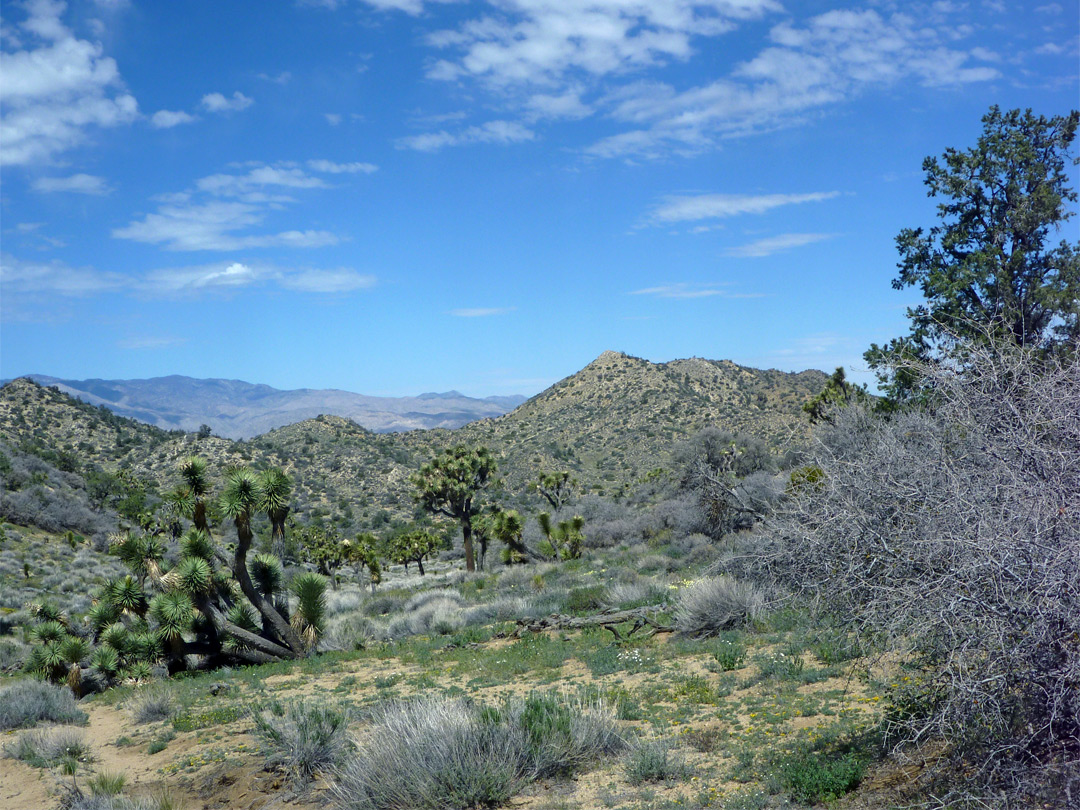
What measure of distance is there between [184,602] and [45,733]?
14.5 feet

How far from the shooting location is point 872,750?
6.53m

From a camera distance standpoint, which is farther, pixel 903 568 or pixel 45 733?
pixel 45 733

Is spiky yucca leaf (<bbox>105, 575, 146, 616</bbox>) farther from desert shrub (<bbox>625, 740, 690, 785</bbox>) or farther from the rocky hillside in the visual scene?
the rocky hillside

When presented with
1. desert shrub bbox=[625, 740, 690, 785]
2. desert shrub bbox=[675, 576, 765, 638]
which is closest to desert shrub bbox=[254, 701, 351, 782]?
desert shrub bbox=[625, 740, 690, 785]

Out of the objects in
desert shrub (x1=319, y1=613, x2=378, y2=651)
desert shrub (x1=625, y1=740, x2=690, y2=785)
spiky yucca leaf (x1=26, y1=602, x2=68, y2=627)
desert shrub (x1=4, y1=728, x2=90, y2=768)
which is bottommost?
desert shrub (x1=319, y1=613, x2=378, y2=651)

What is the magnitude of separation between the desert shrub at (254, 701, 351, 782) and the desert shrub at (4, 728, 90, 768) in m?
3.89

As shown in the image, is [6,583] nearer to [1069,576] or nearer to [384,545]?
[384,545]

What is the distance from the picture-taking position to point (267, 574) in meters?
17.7

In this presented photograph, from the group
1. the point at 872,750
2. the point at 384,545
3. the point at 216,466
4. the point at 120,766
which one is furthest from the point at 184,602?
the point at 216,466

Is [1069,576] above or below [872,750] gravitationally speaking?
above

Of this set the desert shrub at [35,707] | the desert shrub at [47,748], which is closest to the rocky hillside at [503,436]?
the desert shrub at [35,707]

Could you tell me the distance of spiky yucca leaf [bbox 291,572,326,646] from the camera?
17.4 meters

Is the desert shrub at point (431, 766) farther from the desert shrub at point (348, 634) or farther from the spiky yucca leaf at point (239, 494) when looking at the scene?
the desert shrub at point (348, 634)

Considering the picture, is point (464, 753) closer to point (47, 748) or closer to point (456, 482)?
point (47, 748)
